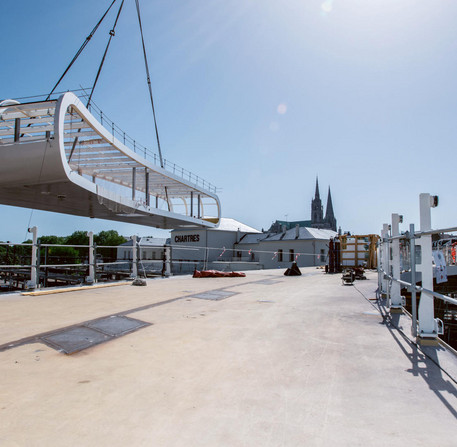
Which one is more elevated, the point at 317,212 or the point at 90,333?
the point at 317,212

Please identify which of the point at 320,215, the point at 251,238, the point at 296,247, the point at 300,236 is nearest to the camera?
the point at 296,247

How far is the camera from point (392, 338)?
379cm

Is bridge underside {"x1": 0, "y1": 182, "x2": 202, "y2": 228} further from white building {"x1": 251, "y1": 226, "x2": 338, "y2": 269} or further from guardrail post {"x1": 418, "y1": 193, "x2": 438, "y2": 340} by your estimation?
white building {"x1": 251, "y1": 226, "x2": 338, "y2": 269}

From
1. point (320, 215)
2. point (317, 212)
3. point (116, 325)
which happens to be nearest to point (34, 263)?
point (116, 325)

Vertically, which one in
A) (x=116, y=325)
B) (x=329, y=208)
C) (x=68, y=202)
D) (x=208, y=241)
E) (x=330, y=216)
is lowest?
(x=116, y=325)

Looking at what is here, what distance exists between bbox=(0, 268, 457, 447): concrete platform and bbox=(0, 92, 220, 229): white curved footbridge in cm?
1272

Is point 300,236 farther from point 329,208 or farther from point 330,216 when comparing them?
point 329,208

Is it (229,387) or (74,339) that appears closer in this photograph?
(229,387)

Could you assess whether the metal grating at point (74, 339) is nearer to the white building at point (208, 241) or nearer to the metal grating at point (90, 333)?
the metal grating at point (90, 333)

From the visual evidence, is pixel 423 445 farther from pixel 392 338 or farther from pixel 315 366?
pixel 392 338

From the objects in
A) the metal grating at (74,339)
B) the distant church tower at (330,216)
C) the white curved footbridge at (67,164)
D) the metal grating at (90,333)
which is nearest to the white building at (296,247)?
the white curved footbridge at (67,164)

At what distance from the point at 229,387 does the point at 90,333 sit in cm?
220

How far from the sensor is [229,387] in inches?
94.3

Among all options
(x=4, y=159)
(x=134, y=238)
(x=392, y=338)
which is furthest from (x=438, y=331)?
(x=4, y=159)
